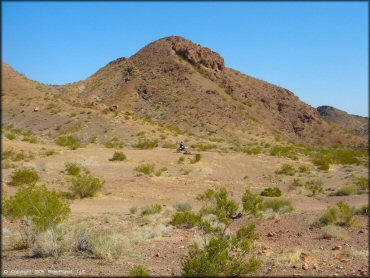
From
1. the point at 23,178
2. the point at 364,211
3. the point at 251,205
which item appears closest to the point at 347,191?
the point at 364,211

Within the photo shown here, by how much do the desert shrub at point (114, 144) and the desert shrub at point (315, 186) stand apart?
2012cm

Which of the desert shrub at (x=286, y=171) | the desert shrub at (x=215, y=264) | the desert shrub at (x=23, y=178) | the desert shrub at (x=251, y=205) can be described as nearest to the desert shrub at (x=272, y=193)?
the desert shrub at (x=251, y=205)

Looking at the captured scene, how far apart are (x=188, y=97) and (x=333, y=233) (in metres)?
65.2

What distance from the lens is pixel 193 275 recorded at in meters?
8.84

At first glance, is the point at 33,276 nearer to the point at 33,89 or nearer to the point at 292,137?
the point at 33,89

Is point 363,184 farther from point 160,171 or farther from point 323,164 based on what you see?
point 160,171

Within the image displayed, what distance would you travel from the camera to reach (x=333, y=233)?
12914mm

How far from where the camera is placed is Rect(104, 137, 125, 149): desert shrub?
141 ft

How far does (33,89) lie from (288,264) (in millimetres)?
58398

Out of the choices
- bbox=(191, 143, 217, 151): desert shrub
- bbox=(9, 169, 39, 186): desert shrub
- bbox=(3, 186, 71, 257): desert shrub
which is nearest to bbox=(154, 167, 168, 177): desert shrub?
bbox=(9, 169, 39, 186): desert shrub

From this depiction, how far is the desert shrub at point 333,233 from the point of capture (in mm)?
12875

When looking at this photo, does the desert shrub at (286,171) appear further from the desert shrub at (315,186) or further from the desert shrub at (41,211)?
the desert shrub at (41,211)

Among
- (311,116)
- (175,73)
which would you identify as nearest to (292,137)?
(311,116)

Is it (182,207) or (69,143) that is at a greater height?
(69,143)
